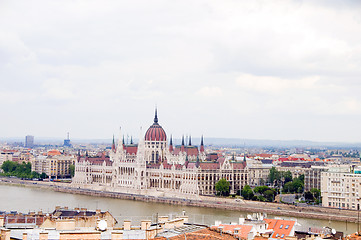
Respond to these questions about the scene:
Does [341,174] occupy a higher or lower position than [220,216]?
higher

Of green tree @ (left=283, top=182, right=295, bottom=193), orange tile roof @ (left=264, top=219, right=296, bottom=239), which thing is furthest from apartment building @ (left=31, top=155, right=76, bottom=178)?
orange tile roof @ (left=264, top=219, right=296, bottom=239)

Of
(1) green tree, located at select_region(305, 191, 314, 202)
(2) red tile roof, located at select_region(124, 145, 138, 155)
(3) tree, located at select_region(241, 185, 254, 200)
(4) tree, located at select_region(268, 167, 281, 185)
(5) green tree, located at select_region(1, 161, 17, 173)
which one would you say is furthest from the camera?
(5) green tree, located at select_region(1, 161, 17, 173)

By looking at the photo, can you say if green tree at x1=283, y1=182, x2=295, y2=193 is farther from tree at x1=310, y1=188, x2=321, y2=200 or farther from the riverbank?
the riverbank

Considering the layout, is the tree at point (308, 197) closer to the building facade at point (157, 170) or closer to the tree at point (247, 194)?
the tree at point (247, 194)

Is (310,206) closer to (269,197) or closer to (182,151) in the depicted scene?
(269,197)

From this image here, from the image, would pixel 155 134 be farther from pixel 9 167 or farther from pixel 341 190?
pixel 341 190

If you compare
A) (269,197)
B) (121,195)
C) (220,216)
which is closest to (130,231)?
(220,216)

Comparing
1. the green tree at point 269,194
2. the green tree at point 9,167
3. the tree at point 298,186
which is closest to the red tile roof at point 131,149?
the green tree at point 9,167

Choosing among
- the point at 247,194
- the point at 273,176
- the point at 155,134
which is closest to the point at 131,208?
the point at 247,194
